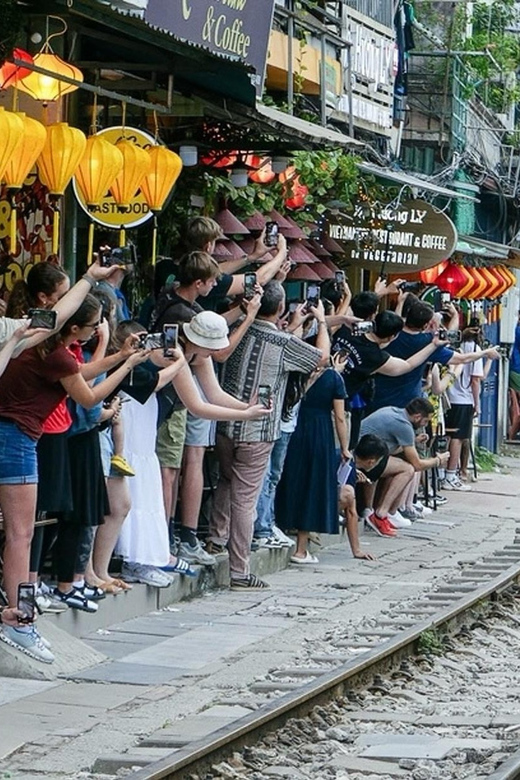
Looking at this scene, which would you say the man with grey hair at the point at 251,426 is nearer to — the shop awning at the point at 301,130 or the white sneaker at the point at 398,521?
the shop awning at the point at 301,130

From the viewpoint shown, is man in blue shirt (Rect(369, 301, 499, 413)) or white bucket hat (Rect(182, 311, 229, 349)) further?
man in blue shirt (Rect(369, 301, 499, 413))

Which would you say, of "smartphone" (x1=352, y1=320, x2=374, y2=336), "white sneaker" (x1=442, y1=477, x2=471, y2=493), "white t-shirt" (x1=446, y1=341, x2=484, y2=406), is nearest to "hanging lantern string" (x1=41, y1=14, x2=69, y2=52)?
"smartphone" (x1=352, y1=320, x2=374, y2=336)

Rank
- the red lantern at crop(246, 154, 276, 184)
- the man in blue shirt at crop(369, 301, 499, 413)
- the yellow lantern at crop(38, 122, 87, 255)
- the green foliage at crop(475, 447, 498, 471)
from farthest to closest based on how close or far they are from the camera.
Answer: the green foliage at crop(475, 447, 498, 471) < the man in blue shirt at crop(369, 301, 499, 413) < the red lantern at crop(246, 154, 276, 184) < the yellow lantern at crop(38, 122, 87, 255)

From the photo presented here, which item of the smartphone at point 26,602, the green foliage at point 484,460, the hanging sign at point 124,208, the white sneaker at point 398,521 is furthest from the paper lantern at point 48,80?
the green foliage at point 484,460

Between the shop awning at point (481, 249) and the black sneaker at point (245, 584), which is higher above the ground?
the shop awning at point (481, 249)

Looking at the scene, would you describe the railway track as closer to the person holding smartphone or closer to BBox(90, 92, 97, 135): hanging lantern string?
the person holding smartphone

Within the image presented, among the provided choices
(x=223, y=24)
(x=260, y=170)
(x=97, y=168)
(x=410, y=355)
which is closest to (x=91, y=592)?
(x=97, y=168)

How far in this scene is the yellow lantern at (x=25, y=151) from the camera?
11.6m

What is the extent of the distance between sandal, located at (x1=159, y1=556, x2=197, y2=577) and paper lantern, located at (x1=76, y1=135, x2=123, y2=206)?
2648 millimetres

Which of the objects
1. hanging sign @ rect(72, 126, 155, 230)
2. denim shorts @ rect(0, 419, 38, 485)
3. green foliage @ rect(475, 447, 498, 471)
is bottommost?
green foliage @ rect(475, 447, 498, 471)

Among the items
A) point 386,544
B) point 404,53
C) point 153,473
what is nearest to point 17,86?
point 153,473

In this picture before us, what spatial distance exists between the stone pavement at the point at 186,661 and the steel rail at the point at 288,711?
268 millimetres

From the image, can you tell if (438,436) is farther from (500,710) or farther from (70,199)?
(500,710)

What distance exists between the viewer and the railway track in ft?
28.1
